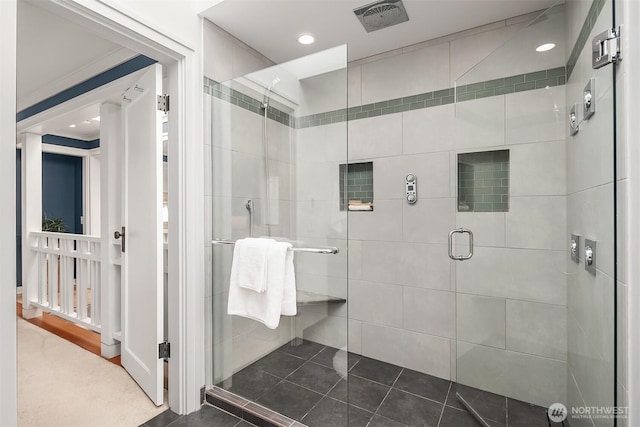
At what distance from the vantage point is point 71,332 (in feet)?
→ 10.3

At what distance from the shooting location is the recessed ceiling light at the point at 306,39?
7.07 feet

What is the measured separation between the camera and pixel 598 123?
111cm

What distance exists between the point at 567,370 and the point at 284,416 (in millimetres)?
1354

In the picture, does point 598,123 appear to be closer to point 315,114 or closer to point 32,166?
point 315,114

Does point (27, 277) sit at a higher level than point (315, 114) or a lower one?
lower

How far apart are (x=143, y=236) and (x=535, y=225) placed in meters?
2.22

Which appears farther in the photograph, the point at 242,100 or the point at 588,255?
the point at 242,100

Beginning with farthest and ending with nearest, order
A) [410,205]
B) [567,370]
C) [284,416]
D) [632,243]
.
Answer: [410,205] → [284,416] → [567,370] → [632,243]

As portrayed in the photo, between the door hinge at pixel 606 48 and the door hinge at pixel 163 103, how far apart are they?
204 cm

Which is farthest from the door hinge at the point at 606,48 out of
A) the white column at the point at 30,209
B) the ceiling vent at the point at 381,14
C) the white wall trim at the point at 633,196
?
the white column at the point at 30,209

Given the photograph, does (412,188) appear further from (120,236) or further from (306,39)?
(120,236)

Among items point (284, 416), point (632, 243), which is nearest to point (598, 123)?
point (632, 243)

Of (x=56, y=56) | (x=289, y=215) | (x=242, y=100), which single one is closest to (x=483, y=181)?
(x=289, y=215)

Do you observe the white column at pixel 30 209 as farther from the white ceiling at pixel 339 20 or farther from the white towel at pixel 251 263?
the white towel at pixel 251 263
